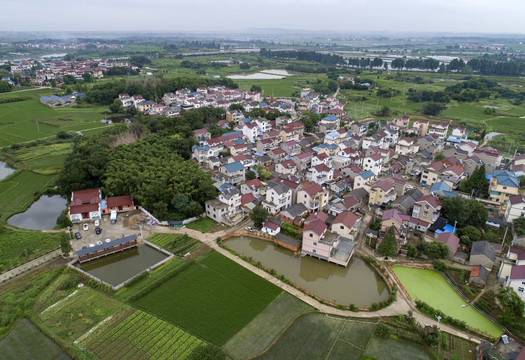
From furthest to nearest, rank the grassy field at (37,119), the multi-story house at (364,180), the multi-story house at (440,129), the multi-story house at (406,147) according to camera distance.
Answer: the grassy field at (37,119) < the multi-story house at (440,129) < the multi-story house at (406,147) < the multi-story house at (364,180)

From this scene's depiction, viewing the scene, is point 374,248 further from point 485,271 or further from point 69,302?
point 69,302

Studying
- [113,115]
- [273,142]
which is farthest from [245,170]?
[113,115]

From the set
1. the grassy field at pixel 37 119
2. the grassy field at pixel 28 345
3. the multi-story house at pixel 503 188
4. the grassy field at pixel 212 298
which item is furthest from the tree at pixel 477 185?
the grassy field at pixel 37 119

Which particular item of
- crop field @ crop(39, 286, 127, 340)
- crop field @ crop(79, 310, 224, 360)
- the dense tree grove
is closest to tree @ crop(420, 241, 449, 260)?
crop field @ crop(79, 310, 224, 360)

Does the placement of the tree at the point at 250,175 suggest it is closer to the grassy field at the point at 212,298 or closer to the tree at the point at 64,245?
the grassy field at the point at 212,298

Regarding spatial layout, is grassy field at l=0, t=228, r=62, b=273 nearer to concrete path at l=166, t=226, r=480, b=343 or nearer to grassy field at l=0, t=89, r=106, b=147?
concrete path at l=166, t=226, r=480, b=343

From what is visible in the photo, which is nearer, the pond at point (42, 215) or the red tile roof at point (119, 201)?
the pond at point (42, 215)
